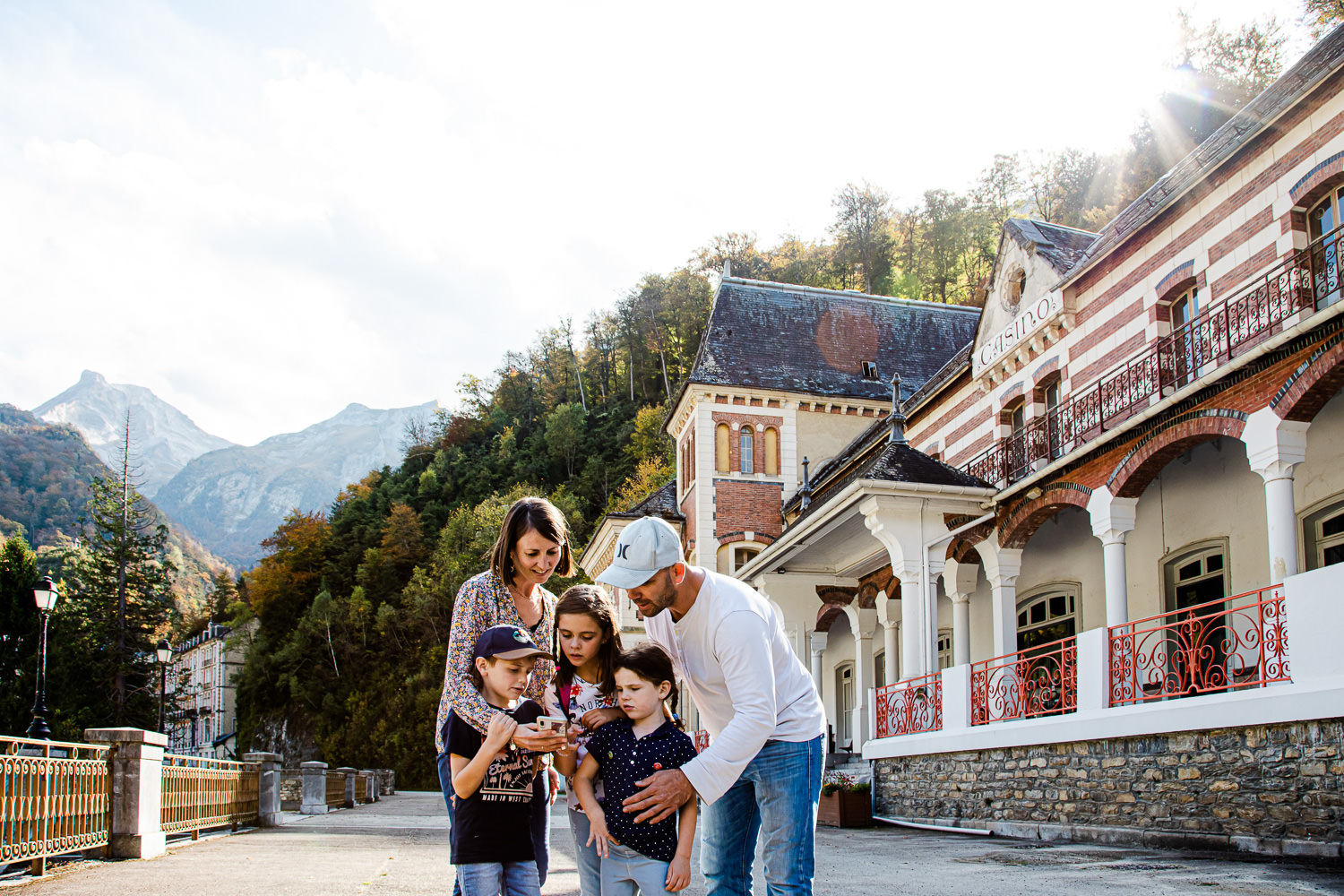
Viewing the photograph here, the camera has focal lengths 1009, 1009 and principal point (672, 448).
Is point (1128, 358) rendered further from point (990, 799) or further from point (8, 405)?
point (8, 405)

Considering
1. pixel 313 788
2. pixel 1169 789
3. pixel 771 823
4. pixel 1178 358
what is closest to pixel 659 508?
pixel 313 788

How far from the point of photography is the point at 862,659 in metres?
21.8

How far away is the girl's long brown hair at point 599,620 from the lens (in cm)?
356

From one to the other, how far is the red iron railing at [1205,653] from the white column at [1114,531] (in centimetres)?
54

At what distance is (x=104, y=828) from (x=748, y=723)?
8.64 m

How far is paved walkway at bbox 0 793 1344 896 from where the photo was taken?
6.61 metres

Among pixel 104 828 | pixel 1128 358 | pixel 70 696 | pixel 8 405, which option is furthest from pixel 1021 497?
pixel 8 405

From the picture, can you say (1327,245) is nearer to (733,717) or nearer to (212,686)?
(733,717)

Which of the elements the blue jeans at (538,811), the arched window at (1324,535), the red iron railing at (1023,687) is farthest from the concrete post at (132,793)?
the arched window at (1324,535)

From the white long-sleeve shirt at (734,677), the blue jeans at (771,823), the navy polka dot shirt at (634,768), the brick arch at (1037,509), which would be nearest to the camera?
the white long-sleeve shirt at (734,677)

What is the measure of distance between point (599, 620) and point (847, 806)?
12.3 metres

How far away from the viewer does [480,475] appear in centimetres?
6900

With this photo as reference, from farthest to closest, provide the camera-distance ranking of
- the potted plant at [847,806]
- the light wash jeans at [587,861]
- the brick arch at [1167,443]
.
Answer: the potted plant at [847,806], the brick arch at [1167,443], the light wash jeans at [587,861]

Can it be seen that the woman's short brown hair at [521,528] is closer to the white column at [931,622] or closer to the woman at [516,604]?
the woman at [516,604]
